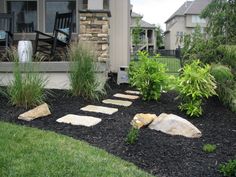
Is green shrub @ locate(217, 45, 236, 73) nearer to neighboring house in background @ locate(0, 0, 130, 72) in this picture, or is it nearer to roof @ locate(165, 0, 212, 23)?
neighboring house in background @ locate(0, 0, 130, 72)

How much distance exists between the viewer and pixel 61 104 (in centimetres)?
606

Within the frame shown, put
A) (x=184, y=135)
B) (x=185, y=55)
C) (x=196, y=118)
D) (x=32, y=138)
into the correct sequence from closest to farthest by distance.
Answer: (x=32, y=138), (x=184, y=135), (x=196, y=118), (x=185, y=55)

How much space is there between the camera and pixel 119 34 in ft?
30.7

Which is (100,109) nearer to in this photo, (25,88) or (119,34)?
(25,88)

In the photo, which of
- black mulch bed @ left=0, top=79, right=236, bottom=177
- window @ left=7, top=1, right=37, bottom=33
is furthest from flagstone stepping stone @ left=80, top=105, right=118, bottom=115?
window @ left=7, top=1, right=37, bottom=33

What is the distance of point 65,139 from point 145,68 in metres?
2.55

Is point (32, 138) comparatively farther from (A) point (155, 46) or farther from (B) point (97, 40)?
(A) point (155, 46)

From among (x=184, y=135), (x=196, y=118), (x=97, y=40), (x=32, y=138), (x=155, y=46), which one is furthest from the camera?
(x=155, y=46)

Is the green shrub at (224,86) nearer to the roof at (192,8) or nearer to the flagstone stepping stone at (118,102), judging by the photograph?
the flagstone stepping stone at (118,102)

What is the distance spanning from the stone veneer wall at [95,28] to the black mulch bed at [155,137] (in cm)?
148

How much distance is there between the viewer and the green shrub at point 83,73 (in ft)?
20.9

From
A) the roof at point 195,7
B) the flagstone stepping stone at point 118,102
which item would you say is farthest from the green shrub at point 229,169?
the roof at point 195,7

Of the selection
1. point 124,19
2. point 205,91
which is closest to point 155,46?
point 124,19

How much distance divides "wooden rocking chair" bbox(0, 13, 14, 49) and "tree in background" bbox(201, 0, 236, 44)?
170 inches
